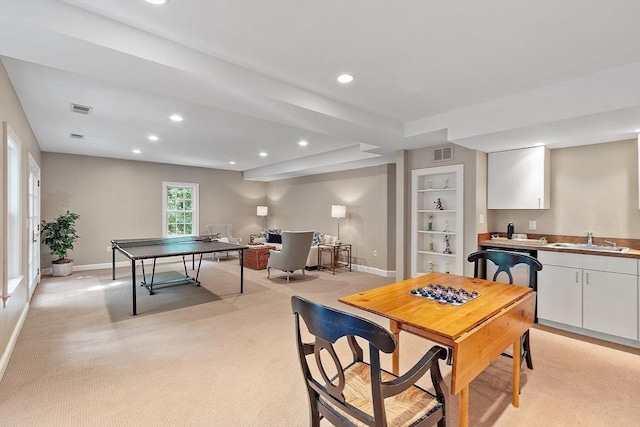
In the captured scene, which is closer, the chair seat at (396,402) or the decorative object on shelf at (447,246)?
the chair seat at (396,402)

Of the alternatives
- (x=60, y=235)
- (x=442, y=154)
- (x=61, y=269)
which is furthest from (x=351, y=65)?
(x=61, y=269)

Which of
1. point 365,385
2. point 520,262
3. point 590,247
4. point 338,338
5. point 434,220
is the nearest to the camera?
point 338,338

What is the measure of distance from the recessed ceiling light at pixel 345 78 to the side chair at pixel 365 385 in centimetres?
211

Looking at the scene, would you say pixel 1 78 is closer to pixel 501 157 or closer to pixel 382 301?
pixel 382 301

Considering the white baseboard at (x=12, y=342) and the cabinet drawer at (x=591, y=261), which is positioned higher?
the cabinet drawer at (x=591, y=261)

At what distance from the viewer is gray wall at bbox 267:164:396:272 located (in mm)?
6438

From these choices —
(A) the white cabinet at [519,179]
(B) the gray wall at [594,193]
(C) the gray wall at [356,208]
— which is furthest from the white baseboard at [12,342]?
(B) the gray wall at [594,193]

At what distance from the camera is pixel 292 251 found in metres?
5.67

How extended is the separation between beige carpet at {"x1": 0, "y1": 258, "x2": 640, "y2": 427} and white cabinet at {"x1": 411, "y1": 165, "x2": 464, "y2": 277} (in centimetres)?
163

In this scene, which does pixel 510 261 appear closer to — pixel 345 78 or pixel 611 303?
pixel 611 303

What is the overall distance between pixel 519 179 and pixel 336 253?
408 cm

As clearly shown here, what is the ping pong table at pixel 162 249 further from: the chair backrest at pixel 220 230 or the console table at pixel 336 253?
the chair backrest at pixel 220 230

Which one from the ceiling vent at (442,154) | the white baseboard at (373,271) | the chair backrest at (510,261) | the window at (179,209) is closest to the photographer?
the chair backrest at (510,261)

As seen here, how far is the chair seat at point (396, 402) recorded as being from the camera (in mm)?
1331
